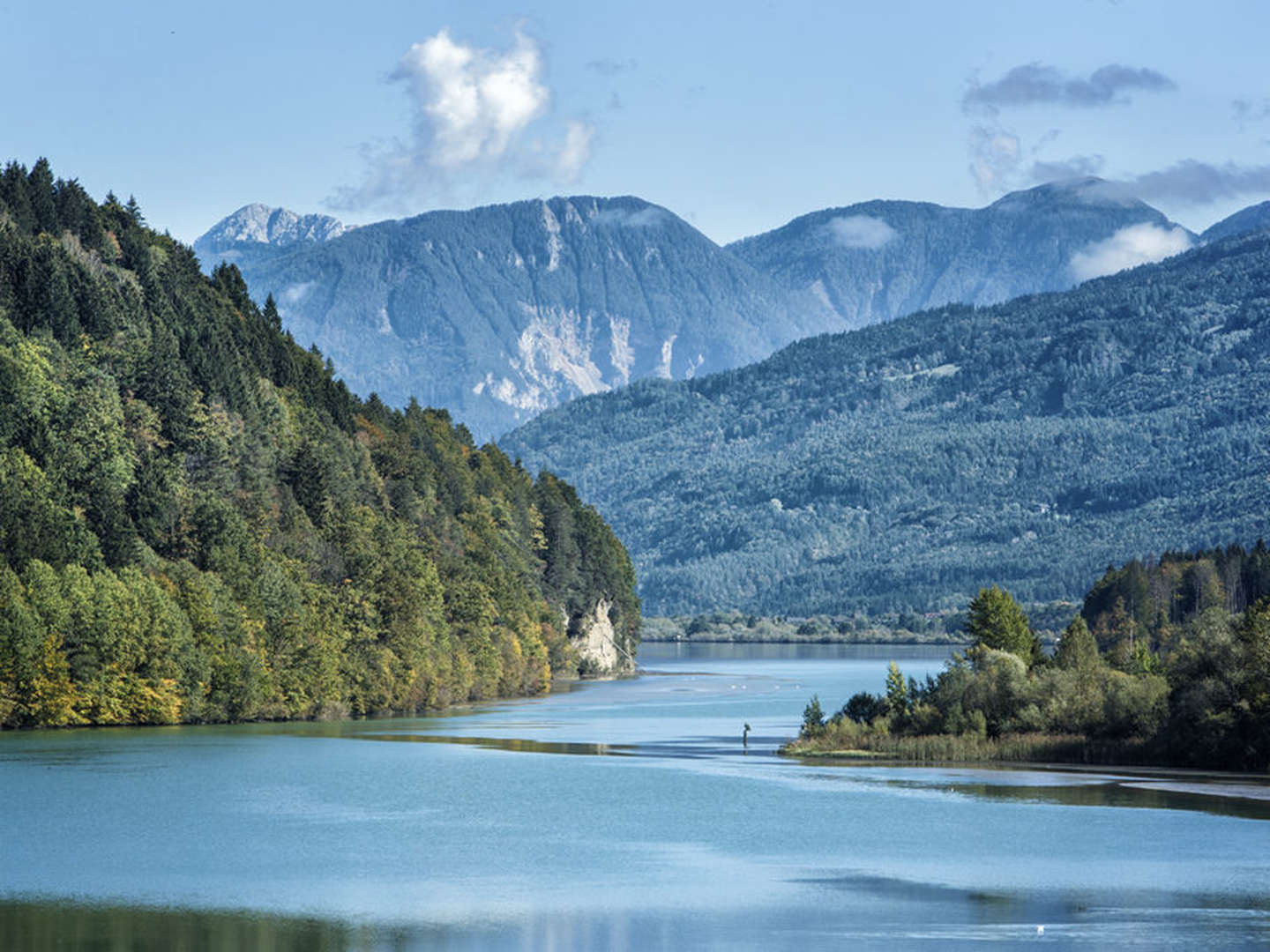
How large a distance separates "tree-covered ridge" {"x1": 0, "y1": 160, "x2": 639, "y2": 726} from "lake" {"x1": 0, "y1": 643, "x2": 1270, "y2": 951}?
8.68 metres

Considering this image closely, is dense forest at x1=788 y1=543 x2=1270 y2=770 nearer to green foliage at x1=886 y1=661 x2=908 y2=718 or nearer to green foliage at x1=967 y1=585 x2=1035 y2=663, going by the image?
green foliage at x1=886 y1=661 x2=908 y2=718

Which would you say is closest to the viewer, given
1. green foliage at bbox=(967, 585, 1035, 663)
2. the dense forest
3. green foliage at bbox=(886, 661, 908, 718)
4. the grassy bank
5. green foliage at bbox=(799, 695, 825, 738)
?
the dense forest

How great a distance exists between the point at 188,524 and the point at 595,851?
68.3 meters

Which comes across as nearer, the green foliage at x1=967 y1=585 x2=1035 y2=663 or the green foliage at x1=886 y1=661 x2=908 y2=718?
the green foliage at x1=886 y1=661 x2=908 y2=718

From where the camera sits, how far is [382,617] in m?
139

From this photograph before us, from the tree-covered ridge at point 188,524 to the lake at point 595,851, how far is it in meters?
8.68

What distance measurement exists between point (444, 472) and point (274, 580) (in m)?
65.0

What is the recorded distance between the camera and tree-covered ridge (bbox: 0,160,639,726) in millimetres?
112062

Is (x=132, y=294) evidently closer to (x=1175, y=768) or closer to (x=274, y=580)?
(x=274, y=580)

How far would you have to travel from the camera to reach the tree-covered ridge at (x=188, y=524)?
112 metres

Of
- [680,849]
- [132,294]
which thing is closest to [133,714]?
[132,294]

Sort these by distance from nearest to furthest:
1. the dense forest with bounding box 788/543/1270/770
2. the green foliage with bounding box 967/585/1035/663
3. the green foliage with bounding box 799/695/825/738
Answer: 1. the dense forest with bounding box 788/543/1270/770
2. the green foliage with bounding box 799/695/825/738
3. the green foliage with bounding box 967/585/1035/663

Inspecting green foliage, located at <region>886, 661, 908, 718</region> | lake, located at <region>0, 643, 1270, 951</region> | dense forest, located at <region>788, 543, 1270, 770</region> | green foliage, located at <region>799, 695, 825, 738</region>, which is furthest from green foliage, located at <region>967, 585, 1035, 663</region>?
lake, located at <region>0, 643, 1270, 951</region>

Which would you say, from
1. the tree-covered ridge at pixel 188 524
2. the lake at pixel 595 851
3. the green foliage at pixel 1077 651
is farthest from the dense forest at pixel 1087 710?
the tree-covered ridge at pixel 188 524
